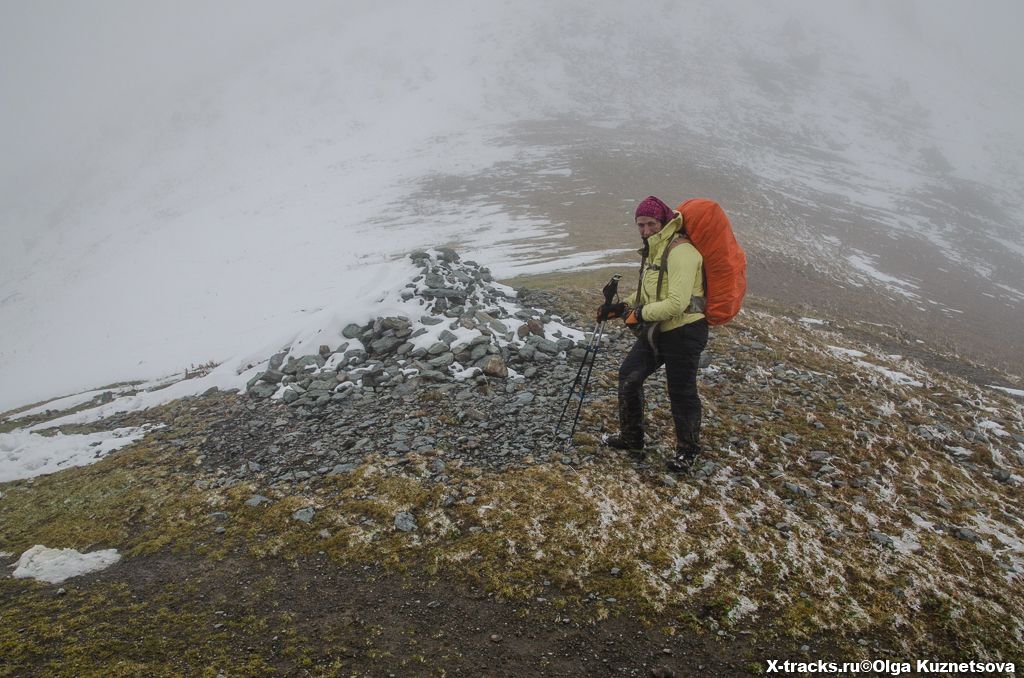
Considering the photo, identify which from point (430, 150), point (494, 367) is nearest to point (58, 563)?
point (494, 367)

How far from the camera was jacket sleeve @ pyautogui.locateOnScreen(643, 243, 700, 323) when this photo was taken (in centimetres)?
688

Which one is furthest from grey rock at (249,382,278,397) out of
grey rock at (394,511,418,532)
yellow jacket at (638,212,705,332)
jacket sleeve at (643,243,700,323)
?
jacket sleeve at (643,243,700,323)

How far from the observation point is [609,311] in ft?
26.5

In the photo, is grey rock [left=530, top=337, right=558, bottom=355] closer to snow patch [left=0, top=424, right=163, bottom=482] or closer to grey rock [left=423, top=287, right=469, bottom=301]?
grey rock [left=423, top=287, right=469, bottom=301]

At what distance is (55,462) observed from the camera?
10148mm

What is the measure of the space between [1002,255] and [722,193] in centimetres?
2863

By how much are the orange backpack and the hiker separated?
12 centimetres

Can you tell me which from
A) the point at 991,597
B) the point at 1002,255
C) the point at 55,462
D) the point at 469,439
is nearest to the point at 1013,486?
the point at 991,597

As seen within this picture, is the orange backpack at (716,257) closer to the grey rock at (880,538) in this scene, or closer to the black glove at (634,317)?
the black glove at (634,317)

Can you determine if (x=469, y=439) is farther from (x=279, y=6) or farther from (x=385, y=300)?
(x=279, y=6)

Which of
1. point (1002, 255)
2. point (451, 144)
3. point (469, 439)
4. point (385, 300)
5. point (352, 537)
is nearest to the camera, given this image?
point (352, 537)

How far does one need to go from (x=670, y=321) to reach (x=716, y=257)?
1.05 meters

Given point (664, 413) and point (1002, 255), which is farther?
point (1002, 255)

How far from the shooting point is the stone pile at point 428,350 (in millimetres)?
10797
